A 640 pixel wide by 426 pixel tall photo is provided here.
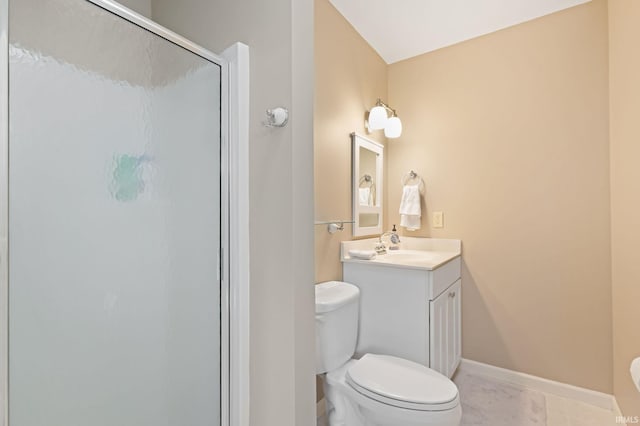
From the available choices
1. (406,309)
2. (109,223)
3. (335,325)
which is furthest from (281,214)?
(406,309)

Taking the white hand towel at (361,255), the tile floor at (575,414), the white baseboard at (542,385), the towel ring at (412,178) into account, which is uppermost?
the towel ring at (412,178)

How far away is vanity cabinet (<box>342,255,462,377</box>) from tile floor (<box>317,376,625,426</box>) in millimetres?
552

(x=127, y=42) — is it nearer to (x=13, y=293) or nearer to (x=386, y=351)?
(x=13, y=293)

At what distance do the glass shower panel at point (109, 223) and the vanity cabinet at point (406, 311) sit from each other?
99cm

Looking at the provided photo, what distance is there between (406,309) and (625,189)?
127 centimetres

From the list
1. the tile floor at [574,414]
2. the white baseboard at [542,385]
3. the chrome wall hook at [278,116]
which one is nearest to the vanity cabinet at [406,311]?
the white baseboard at [542,385]

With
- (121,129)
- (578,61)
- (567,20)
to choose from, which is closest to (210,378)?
(121,129)

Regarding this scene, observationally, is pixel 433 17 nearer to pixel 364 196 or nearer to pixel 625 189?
pixel 364 196

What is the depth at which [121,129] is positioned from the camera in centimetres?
94

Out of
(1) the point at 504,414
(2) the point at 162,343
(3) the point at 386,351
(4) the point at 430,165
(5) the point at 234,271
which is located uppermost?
(4) the point at 430,165

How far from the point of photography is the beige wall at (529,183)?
1830mm

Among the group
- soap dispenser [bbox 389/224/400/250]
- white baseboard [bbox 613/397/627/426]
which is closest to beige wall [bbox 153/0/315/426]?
soap dispenser [bbox 389/224/400/250]

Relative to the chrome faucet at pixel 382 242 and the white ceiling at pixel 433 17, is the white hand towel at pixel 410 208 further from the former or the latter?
the white ceiling at pixel 433 17

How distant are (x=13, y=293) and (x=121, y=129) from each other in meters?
0.52
